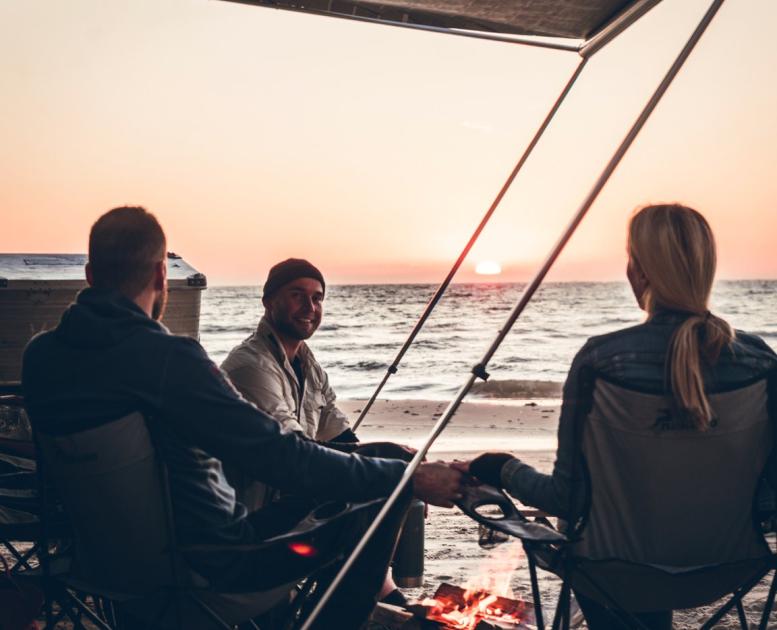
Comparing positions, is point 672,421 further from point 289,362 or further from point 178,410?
point 289,362

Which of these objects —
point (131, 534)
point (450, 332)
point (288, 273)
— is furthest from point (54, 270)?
point (450, 332)

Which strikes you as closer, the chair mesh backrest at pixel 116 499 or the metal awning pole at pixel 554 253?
the chair mesh backrest at pixel 116 499

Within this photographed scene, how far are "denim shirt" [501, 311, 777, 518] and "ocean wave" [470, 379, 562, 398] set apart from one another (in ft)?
46.5

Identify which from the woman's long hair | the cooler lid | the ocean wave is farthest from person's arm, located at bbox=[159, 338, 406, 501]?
the ocean wave

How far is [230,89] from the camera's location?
53.7ft

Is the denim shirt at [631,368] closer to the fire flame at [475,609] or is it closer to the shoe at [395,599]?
the fire flame at [475,609]

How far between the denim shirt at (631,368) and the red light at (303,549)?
61 cm

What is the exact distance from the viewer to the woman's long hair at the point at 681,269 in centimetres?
210

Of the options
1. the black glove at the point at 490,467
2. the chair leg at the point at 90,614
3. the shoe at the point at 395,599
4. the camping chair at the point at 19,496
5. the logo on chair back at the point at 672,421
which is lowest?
the shoe at the point at 395,599

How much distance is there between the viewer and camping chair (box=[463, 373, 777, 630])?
6.71 feet

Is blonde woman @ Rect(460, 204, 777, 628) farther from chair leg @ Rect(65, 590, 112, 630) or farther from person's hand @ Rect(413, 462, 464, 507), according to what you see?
chair leg @ Rect(65, 590, 112, 630)

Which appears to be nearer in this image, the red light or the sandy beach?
the red light

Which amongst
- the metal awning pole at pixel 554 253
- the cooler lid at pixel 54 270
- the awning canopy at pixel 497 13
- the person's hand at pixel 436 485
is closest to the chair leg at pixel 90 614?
the metal awning pole at pixel 554 253

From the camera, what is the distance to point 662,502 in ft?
6.82
